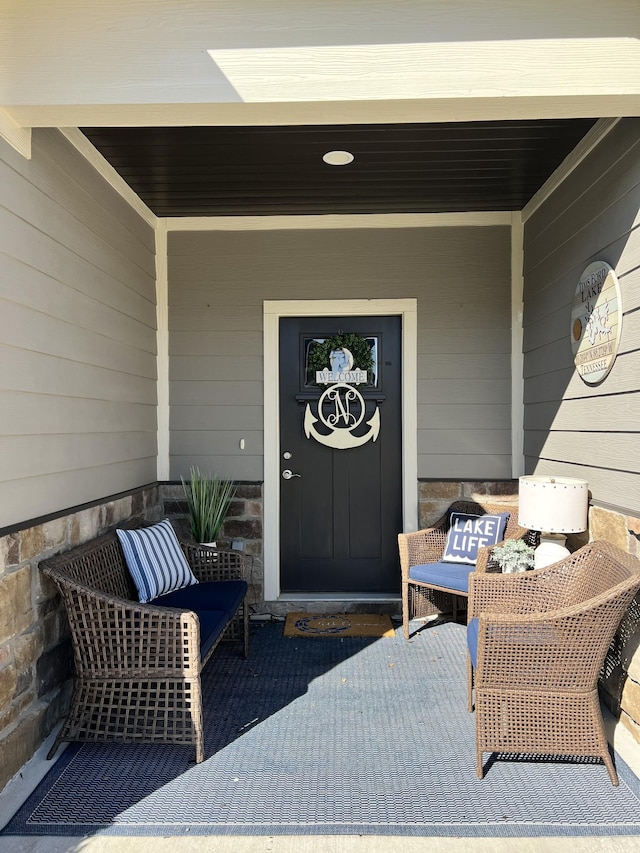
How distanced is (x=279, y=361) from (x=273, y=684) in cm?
220

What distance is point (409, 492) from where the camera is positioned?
4.22 metres

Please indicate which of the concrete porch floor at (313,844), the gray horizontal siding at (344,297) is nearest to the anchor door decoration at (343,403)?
the gray horizontal siding at (344,297)

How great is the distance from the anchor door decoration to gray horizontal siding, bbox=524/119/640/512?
44.0 inches

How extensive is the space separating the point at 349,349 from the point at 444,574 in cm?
170

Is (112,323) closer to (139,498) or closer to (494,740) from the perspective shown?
(139,498)

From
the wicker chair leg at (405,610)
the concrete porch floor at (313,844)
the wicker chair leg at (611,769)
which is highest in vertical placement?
the wicker chair leg at (405,610)

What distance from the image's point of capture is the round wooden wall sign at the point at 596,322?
275cm

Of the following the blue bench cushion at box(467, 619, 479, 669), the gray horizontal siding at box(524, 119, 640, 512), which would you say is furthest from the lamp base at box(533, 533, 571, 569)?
the blue bench cushion at box(467, 619, 479, 669)

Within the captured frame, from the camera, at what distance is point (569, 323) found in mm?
3311

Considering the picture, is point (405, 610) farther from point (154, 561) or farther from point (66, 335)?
point (66, 335)

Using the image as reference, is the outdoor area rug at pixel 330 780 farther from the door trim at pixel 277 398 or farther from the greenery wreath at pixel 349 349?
the greenery wreath at pixel 349 349

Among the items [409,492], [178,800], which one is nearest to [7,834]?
[178,800]

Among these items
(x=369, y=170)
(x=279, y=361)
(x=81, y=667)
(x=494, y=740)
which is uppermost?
(x=369, y=170)

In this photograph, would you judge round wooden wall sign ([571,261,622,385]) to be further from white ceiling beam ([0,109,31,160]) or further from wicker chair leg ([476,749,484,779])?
Result: white ceiling beam ([0,109,31,160])
